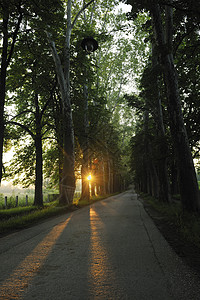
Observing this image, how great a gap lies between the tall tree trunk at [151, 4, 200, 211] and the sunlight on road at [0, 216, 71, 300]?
559 centimetres

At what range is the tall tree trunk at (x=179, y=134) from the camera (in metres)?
7.43

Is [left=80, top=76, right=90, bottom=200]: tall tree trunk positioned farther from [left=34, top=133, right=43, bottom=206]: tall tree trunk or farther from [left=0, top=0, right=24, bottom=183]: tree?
[left=0, top=0, right=24, bottom=183]: tree

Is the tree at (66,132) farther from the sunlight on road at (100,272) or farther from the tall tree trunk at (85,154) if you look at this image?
the sunlight on road at (100,272)

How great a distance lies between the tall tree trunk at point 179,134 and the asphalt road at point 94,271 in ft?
12.2

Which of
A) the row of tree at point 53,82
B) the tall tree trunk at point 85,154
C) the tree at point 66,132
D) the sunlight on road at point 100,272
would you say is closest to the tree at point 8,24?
the row of tree at point 53,82

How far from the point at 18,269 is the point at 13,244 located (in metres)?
1.60

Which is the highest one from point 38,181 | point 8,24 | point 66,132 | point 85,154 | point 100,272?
point 8,24

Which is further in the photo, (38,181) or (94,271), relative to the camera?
(38,181)

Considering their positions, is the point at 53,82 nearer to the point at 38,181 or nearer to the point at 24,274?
the point at 38,181

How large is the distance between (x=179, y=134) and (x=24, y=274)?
7.13m

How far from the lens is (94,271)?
265 cm

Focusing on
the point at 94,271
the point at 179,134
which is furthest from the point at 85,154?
A: the point at 94,271

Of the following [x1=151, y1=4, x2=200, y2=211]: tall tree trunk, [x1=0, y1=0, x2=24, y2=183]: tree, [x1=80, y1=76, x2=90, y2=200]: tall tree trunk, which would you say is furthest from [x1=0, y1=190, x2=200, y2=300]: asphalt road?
[x1=80, y1=76, x2=90, y2=200]: tall tree trunk

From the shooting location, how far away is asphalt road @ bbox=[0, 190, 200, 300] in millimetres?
2082
